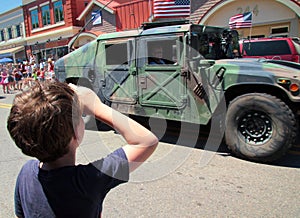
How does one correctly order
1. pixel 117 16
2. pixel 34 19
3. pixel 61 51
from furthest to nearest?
pixel 34 19 < pixel 61 51 < pixel 117 16

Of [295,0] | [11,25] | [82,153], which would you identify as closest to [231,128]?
[82,153]

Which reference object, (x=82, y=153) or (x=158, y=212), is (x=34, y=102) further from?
(x=82, y=153)

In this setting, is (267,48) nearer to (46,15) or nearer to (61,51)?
(61,51)

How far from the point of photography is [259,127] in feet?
12.8

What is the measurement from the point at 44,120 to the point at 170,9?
8.10m

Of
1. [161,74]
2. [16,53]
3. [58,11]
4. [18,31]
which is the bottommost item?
[161,74]

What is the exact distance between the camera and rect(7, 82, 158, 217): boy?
98 centimetres

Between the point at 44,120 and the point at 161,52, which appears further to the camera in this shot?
the point at 161,52

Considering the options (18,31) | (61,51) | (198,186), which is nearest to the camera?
(198,186)

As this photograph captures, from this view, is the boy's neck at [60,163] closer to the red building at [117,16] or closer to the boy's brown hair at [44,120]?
the boy's brown hair at [44,120]

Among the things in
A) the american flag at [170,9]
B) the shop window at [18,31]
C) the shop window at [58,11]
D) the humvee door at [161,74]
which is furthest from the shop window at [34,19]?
the humvee door at [161,74]

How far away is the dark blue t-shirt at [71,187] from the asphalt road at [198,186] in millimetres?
1801

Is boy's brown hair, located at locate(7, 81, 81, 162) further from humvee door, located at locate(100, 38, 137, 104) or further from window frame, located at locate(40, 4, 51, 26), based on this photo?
window frame, located at locate(40, 4, 51, 26)

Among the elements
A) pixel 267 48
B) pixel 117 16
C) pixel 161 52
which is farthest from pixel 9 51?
pixel 161 52
